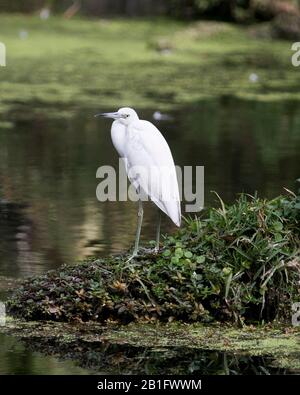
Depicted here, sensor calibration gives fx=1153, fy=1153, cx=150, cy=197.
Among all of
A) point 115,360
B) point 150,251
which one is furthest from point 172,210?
point 115,360

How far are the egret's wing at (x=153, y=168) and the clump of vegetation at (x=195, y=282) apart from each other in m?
0.23

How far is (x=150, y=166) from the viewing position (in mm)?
6105

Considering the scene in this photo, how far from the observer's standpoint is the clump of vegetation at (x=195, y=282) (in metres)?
5.69

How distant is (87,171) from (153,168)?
3635 millimetres

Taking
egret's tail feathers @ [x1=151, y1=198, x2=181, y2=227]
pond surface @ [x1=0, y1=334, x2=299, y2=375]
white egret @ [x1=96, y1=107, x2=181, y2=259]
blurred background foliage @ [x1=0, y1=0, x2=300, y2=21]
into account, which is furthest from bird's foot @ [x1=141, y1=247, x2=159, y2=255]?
blurred background foliage @ [x1=0, y1=0, x2=300, y2=21]

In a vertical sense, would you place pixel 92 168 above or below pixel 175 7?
below

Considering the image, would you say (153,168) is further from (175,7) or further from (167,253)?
(175,7)

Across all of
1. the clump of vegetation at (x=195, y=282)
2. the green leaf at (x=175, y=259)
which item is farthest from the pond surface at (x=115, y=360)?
the green leaf at (x=175, y=259)

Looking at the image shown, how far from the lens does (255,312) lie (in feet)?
19.2

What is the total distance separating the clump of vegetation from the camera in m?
5.69

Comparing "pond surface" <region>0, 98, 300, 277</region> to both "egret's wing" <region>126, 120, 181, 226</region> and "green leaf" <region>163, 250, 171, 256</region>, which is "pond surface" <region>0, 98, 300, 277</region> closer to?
"egret's wing" <region>126, 120, 181, 226</region>

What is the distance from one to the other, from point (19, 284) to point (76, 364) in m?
1.08

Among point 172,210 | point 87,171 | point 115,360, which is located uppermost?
point 172,210

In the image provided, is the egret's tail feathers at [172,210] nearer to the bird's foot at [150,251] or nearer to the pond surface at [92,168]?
the bird's foot at [150,251]
